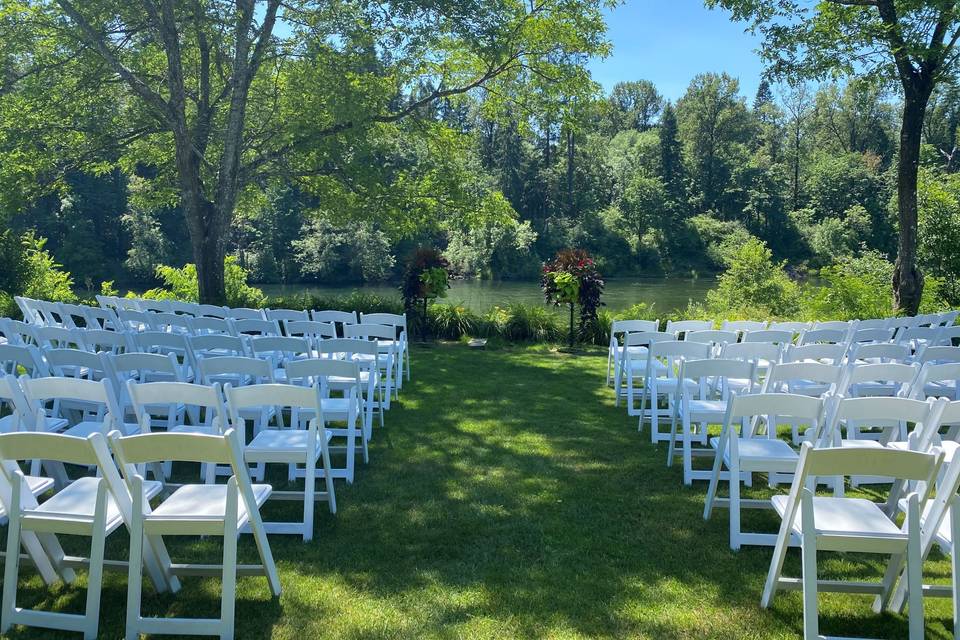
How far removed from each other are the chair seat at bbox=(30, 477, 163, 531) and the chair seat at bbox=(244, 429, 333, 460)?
2.22ft

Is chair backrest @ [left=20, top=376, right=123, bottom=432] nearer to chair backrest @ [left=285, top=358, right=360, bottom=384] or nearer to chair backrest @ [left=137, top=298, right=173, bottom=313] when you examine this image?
chair backrest @ [left=285, top=358, right=360, bottom=384]

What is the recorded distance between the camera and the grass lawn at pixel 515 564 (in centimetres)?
300

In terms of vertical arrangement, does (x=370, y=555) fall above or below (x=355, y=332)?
below

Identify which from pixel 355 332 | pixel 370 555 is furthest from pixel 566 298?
pixel 370 555

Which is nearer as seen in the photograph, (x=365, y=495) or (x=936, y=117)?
(x=365, y=495)

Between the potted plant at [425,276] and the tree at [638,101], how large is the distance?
218 feet

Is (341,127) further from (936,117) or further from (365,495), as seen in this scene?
(936,117)

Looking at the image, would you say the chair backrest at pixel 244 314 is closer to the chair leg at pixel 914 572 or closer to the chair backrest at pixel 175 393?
the chair backrest at pixel 175 393

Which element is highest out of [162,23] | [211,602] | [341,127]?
[162,23]

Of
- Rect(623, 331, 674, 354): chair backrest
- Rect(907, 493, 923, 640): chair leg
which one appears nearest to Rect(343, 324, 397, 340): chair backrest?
Rect(623, 331, 674, 354): chair backrest

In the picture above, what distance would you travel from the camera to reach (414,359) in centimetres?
1040

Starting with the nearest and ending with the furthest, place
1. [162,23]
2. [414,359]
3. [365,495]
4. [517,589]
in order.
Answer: [517,589] < [365,495] < [414,359] < [162,23]

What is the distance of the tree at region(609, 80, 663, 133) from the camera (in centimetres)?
7400

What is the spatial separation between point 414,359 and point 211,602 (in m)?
7.28
